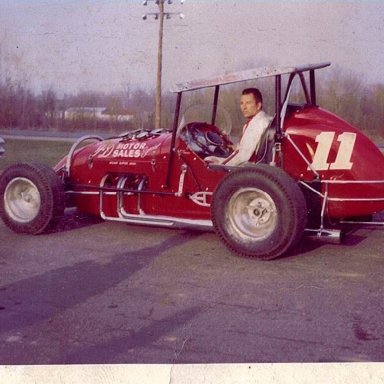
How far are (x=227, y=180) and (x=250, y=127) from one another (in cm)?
63

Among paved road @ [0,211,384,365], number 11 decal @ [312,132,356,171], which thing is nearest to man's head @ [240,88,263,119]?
number 11 decal @ [312,132,356,171]

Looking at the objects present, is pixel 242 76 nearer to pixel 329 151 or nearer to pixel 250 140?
pixel 250 140

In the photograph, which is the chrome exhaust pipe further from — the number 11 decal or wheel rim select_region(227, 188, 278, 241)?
the number 11 decal

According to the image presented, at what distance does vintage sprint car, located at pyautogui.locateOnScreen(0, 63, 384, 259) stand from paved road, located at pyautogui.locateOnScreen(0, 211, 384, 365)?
10.5 inches

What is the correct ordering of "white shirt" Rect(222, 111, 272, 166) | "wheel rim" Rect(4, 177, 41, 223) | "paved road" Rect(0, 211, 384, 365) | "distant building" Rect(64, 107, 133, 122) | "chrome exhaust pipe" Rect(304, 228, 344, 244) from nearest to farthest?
1. "paved road" Rect(0, 211, 384, 365)
2. "chrome exhaust pipe" Rect(304, 228, 344, 244)
3. "white shirt" Rect(222, 111, 272, 166)
4. "wheel rim" Rect(4, 177, 41, 223)
5. "distant building" Rect(64, 107, 133, 122)

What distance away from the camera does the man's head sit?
21.7 feet

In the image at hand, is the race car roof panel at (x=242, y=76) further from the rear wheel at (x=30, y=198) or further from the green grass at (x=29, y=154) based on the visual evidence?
the green grass at (x=29, y=154)

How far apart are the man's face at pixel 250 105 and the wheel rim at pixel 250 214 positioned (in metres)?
0.91

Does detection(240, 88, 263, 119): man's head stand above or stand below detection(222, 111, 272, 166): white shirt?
above

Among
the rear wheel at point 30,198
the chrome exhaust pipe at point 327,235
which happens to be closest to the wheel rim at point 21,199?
the rear wheel at point 30,198

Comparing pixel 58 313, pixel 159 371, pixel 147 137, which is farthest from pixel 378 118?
pixel 159 371

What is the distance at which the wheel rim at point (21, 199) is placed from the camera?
7.18m

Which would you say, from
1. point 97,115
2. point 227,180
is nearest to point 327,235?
point 227,180

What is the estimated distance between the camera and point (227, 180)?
20.1 feet
